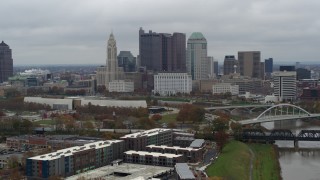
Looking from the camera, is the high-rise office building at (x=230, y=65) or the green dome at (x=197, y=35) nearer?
the green dome at (x=197, y=35)

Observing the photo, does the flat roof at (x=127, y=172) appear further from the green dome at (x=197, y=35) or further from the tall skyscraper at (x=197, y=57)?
the green dome at (x=197, y=35)

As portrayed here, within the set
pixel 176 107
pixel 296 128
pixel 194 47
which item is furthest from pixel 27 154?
pixel 194 47

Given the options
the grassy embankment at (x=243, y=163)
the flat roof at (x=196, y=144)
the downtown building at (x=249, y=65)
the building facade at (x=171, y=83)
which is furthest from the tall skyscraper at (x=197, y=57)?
the flat roof at (x=196, y=144)

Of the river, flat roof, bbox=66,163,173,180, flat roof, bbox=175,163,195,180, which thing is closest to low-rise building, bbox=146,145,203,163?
flat roof, bbox=66,163,173,180

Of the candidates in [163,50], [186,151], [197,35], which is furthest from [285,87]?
[186,151]

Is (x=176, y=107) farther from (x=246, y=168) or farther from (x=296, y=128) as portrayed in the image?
(x=246, y=168)

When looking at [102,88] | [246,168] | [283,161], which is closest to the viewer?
[246,168]
